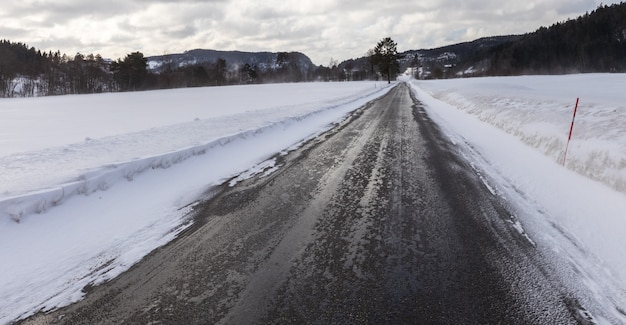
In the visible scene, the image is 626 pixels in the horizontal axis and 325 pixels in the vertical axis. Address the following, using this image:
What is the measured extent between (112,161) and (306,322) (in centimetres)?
629

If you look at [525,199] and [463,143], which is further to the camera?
[463,143]

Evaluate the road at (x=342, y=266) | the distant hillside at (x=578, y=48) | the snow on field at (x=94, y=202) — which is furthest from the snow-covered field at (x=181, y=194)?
the distant hillside at (x=578, y=48)

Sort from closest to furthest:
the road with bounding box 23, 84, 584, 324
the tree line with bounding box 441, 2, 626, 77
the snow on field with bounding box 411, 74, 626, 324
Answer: the road with bounding box 23, 84, 584, 324
the snow on field with bounding box 411, 74, 626, 324
the tree line with bounding box 441, 2, 626, 77

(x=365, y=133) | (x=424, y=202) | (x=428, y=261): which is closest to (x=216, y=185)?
(x=424, y=202)

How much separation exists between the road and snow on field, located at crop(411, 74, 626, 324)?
317 millimetres

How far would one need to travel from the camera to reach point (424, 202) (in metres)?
5.41

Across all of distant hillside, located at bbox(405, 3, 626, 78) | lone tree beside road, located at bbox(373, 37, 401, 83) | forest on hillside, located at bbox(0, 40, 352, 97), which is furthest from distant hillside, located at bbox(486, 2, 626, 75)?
forest on hillside, located at bbox(0, 40, 352, 97)

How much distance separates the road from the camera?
112 inches

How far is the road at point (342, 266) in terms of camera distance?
2.84 metres

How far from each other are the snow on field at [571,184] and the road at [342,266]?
317 mm

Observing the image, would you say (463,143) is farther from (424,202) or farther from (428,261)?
(428,261)

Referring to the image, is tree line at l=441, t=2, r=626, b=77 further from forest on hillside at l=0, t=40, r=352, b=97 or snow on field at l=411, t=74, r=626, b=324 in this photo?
snow on field at l=411, t=74, r=626, b=324

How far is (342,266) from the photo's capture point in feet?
11.6

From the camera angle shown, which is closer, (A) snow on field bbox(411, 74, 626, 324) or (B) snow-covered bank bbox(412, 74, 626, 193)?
(A) snow on field bbox(411, 74, 626, 324)
